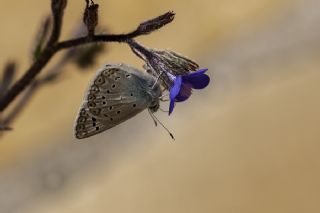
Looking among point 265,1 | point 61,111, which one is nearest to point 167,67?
point 61,111

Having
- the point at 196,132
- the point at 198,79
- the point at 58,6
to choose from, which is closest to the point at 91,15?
the point at 58,6

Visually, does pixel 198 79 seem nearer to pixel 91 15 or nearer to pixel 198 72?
pixel 198 72

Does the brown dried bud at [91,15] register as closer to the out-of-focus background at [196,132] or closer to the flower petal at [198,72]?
the flower petal at [198,72]

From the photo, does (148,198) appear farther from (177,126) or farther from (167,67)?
(167,67)

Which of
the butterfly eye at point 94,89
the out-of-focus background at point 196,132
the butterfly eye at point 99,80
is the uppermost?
the butterfly eye at point 99,80

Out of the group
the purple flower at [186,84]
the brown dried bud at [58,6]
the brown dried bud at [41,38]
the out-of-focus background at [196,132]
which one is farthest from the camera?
the out-of-focus background at [196,132]

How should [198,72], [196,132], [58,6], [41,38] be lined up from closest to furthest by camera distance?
1. [198,72]
2. [58,6]
3. [41,38]
4. [196,132]

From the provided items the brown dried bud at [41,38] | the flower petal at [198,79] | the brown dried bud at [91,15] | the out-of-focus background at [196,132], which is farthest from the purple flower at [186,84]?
the out-of-focus background at [196,132]
